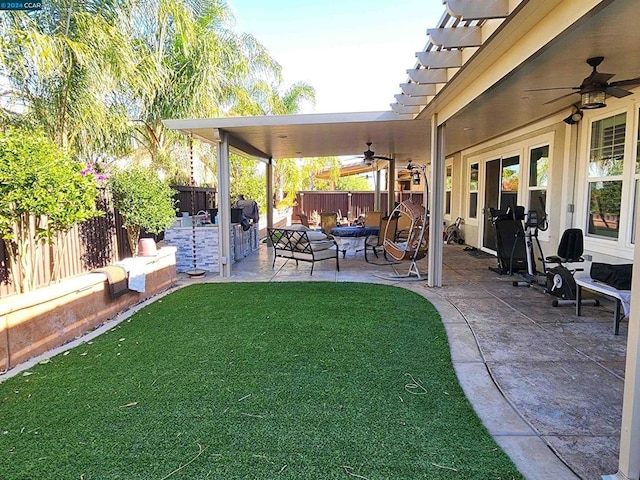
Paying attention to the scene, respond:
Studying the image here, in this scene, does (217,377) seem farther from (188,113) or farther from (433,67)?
(188,113)

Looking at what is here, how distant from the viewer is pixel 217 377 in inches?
118

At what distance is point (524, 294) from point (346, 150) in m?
5.91

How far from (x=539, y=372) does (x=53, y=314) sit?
423 cm

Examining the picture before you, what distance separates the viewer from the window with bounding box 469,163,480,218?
1002 cm

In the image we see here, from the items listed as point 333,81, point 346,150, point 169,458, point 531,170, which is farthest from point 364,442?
point 333,81

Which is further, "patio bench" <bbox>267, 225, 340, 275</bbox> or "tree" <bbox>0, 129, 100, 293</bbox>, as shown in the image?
"patio bench" <bbox>267, 225, 340, 275</bbox>

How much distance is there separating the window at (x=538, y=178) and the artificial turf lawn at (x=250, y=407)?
13.3ft

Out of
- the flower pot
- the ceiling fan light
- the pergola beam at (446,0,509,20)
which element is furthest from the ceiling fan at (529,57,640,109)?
the flower pot

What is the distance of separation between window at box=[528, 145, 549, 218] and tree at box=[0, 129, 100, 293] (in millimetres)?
6800

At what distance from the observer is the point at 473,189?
10.2m

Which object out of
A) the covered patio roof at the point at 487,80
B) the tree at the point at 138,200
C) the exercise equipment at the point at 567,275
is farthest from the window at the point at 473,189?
the tree at the point at 138,200

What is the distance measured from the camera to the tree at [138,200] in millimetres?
5613

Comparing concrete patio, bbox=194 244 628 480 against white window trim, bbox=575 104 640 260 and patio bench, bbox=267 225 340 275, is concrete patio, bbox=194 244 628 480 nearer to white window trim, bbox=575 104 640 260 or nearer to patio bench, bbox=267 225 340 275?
white window trim, bbox=575 104 640 260

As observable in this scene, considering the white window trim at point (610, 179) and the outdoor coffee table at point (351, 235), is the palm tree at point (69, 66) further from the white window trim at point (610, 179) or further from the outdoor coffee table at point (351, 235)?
the white window trim at point (610, 179)
